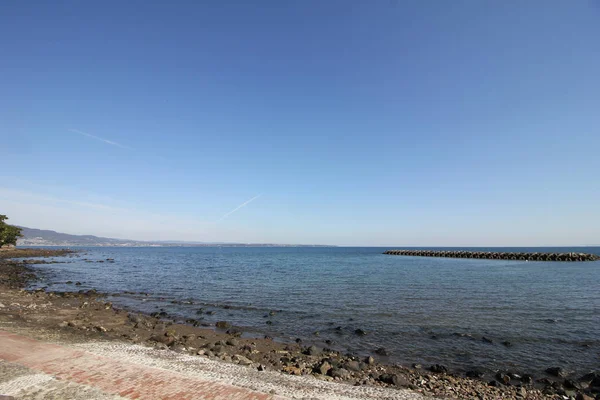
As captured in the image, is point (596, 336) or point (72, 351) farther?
point (596, 336)

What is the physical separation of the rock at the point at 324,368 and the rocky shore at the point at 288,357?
1.5 inches

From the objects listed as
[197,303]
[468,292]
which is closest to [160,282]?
[197,303]

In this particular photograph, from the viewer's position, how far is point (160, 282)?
1540 inches

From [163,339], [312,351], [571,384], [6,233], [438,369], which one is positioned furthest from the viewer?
[6,233]

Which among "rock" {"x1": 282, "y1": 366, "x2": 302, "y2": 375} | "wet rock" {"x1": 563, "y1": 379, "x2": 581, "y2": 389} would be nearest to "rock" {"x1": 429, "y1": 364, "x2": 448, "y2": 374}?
"wet rock" {"x1": 563, "y1": 379, "x2": 581, "y2": 389}

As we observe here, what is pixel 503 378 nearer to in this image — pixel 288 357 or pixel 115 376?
pixel 288 357

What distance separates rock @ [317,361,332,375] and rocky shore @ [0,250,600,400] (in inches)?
1.5

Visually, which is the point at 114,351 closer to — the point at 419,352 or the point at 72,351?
the point at 72,351

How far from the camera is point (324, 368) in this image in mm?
11781

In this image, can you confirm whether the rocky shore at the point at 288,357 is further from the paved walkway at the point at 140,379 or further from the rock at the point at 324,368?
the paved walkway at the point at 140,379

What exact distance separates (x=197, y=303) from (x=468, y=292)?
88.3ft

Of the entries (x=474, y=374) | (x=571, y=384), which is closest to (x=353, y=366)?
(x=474, y=374)

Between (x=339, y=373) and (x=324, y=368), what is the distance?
2.23 ft

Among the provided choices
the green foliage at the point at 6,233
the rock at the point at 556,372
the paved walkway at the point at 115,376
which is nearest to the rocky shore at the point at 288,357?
the rock at the point at 556,372
